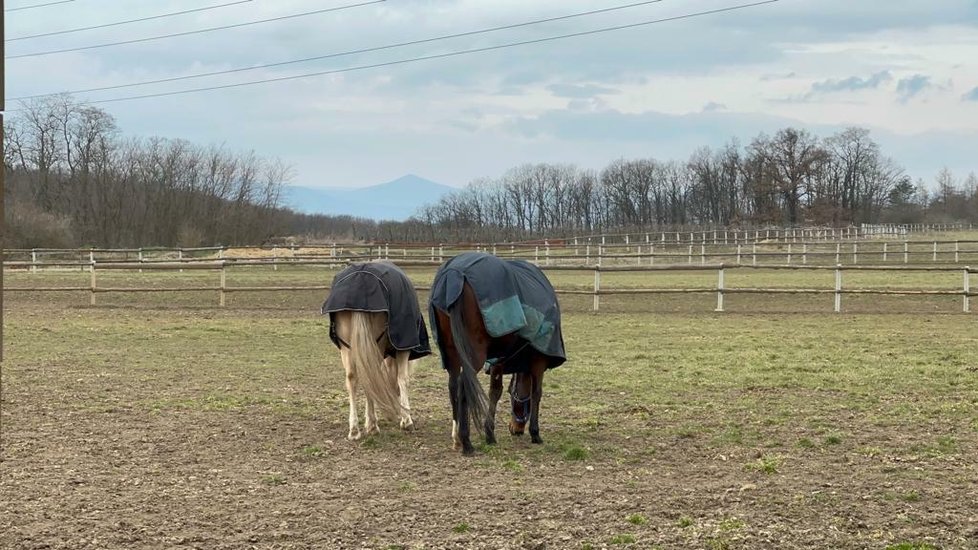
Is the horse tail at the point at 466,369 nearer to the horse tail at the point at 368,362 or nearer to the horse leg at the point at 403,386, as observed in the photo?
the horse tail at the point at 368,362

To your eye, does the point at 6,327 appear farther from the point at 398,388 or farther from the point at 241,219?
the point at 241,219

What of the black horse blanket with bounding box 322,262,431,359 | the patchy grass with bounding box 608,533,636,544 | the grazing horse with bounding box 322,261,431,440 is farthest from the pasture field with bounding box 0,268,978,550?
the black horse blanket with bounding box 322,262,431,359

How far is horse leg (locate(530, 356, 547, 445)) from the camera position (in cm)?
632

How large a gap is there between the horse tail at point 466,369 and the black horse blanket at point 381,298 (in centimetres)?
82

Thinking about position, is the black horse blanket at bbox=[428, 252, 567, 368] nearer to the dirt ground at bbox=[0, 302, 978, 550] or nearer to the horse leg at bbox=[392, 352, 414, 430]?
the dirt ground at bbox=[0, 302, 978, 550]

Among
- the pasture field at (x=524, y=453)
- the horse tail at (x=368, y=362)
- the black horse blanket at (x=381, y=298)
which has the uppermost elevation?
the black horse blanket at (x=381, y=298)

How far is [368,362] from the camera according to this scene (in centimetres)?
655

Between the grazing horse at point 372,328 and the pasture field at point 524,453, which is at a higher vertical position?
the grazing horse at point 372,328

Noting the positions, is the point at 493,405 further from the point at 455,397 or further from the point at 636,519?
the point at 636,519

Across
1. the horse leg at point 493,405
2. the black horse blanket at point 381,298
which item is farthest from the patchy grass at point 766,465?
the black horse blanket at point 381,298

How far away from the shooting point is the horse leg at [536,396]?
6.32 meters

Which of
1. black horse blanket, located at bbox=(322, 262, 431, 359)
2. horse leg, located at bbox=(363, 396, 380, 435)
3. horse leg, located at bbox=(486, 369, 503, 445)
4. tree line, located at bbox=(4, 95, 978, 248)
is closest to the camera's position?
horse leg, located at bbox=(486, 369, 503, 445)

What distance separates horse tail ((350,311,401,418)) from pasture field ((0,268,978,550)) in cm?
34

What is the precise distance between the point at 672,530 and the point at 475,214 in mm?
75553
